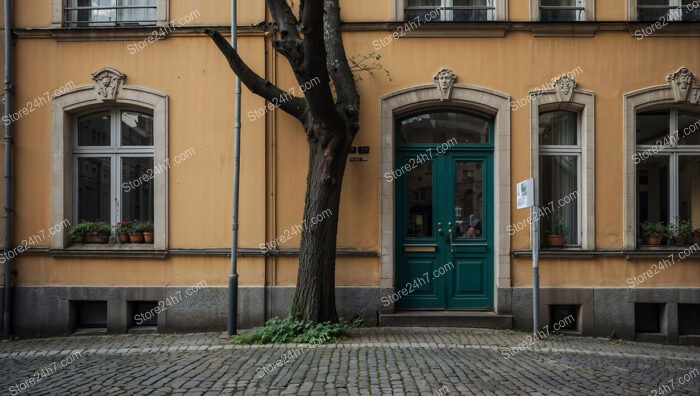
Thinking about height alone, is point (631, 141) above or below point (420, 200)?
above

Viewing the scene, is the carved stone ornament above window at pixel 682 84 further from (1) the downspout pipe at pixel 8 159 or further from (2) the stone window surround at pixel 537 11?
(1) the downspout pipe at pixel 8 159

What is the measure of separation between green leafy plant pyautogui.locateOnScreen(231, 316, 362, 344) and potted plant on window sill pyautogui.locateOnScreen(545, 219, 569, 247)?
12.9ft

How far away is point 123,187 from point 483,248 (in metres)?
6.62

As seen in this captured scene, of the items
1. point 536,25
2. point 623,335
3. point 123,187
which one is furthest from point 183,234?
point 623,335

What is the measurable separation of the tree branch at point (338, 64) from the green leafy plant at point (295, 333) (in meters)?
3.34

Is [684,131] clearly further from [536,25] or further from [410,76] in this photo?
[410,76]

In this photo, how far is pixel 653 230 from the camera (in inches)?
332

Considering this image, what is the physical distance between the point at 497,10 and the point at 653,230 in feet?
15.6

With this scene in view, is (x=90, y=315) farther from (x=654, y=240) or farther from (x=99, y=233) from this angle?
(x=654, y=240)

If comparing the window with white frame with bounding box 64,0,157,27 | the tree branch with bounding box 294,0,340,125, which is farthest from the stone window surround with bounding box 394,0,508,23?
the window with white frame with bounding box 64,0,157,27

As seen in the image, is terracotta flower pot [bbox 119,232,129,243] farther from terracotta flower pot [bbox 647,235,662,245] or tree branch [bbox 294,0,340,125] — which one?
terracotta flower pot [bbox 647,235,662,245]

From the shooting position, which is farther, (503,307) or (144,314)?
(144,314)

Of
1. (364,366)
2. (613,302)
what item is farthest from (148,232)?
(613,302)

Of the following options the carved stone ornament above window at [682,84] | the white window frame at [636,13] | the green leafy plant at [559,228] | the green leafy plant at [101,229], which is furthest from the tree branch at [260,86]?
the carved stone ornament above window at [682,84]
